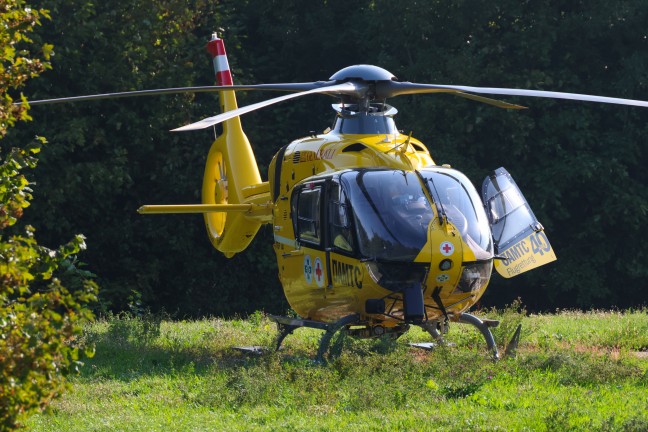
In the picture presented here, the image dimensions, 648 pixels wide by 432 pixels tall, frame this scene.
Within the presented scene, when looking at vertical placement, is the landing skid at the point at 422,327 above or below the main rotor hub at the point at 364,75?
below

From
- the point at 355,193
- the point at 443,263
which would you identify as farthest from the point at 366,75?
the point at 443,263

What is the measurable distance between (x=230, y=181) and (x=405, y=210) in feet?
14.9

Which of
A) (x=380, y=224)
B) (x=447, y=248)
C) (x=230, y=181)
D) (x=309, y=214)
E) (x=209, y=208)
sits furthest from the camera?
(x=230, y=181)

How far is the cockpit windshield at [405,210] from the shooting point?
35.6 ft

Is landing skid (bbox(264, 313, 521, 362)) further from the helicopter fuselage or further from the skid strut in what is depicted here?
the helicopter fuselage

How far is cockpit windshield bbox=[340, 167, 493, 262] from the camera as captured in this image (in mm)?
10844

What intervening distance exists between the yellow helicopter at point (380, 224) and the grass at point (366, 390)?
Answer: 0.51 meters

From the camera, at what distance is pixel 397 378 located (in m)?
10.1

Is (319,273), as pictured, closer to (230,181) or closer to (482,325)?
(482,325)

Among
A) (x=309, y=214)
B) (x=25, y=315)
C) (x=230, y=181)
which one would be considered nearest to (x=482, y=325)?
(x=309, y=214)

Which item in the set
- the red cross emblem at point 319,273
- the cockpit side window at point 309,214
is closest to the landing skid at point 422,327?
the red cross emblem at point 319,273

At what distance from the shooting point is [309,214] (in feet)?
39.1

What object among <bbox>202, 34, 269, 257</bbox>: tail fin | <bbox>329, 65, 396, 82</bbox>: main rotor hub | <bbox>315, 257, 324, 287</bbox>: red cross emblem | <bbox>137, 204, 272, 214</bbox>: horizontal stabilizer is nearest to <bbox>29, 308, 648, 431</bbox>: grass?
<bbox>315, 257, 324, 287</bbox>: red cross emblem

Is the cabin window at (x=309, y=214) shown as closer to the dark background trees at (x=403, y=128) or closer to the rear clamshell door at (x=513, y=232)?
the rear clamshell door at (x=513, y=232)
